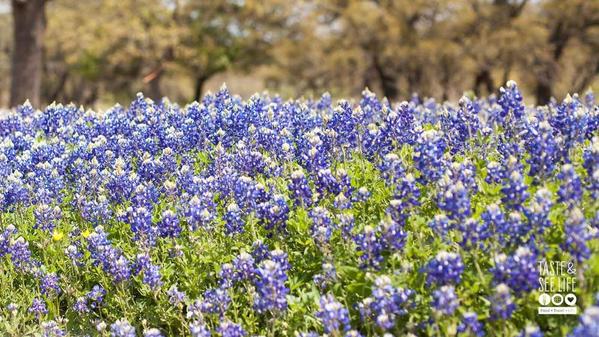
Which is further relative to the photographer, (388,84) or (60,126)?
(388,84)

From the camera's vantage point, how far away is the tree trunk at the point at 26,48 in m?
17.4

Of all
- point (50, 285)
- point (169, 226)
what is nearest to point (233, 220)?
point (169, 226)

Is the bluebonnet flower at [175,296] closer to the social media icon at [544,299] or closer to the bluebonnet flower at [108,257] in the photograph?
the bluebonnet flower at [108,257]

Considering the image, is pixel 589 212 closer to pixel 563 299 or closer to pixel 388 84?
Result: pixel 563 299

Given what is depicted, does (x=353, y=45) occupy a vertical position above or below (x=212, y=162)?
above

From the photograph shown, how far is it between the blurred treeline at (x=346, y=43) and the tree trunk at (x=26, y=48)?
55.5ft

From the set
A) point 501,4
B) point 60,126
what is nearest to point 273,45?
point 501,4

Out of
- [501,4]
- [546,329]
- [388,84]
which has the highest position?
[501,4]

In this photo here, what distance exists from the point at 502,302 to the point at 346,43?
35.9 metres

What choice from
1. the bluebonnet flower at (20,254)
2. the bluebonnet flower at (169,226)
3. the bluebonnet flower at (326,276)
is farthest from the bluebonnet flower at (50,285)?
the bluebonnet flower at (326,276)

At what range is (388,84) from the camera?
38562mm

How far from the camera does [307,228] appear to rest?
4.63 meters

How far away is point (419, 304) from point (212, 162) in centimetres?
296

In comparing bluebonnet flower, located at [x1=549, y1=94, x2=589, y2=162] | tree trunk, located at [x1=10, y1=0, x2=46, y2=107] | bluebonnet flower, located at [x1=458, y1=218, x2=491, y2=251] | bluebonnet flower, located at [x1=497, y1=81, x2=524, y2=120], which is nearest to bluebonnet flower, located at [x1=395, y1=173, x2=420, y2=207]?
bluebonnet flower, located at [x1=458, y1=218, x2=491, y2=251]
